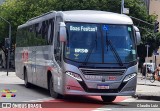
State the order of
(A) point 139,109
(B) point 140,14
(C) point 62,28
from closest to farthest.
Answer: (A) point 139,109, (C) point 62,28, (B) point 140,14

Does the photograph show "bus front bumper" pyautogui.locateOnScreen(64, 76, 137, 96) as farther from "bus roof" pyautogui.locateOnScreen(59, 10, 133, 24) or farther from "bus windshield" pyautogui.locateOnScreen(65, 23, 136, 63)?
"bus roof" pyautogui.locateOnScreen(59, 10, 133, 24)

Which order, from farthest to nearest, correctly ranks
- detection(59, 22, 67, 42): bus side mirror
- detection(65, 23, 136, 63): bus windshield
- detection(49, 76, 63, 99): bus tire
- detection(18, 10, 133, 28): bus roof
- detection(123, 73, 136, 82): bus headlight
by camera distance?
detection(49, 76, 63, 99): bus tire
detection(18, 10, 133, 28): bus roof
detection(123, 73, 136, 82): bus headlight
detection(65, 23, 136, 63): bus windshield
detection(59, 22, 67, 42): bus side mirror

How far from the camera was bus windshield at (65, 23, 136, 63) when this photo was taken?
1647 centimetres

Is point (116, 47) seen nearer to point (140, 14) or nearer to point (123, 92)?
point (123, 92)

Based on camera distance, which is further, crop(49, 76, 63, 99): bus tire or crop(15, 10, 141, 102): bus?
crop(49, 76, 63, 99): bus tire

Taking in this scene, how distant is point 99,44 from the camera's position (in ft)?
54.5

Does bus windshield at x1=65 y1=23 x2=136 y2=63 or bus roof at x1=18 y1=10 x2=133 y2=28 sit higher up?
bus roof at x1=18 y1=10 x2=133 y2=28

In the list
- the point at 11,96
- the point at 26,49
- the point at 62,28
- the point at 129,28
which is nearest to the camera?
the point at 62,28

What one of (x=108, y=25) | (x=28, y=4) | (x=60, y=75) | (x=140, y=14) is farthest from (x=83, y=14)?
(x=28, y=4)

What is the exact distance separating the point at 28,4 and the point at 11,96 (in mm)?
53253

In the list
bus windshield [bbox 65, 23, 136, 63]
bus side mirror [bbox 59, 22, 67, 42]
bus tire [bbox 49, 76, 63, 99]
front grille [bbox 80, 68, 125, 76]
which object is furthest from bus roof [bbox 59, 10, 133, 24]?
bus tire [bbox 49, 76, 63, 99]

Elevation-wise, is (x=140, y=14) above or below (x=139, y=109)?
above

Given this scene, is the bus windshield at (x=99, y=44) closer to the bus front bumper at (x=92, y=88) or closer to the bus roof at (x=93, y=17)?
the bus roof at (x=93, y=17)

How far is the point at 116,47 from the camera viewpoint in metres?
16.8
